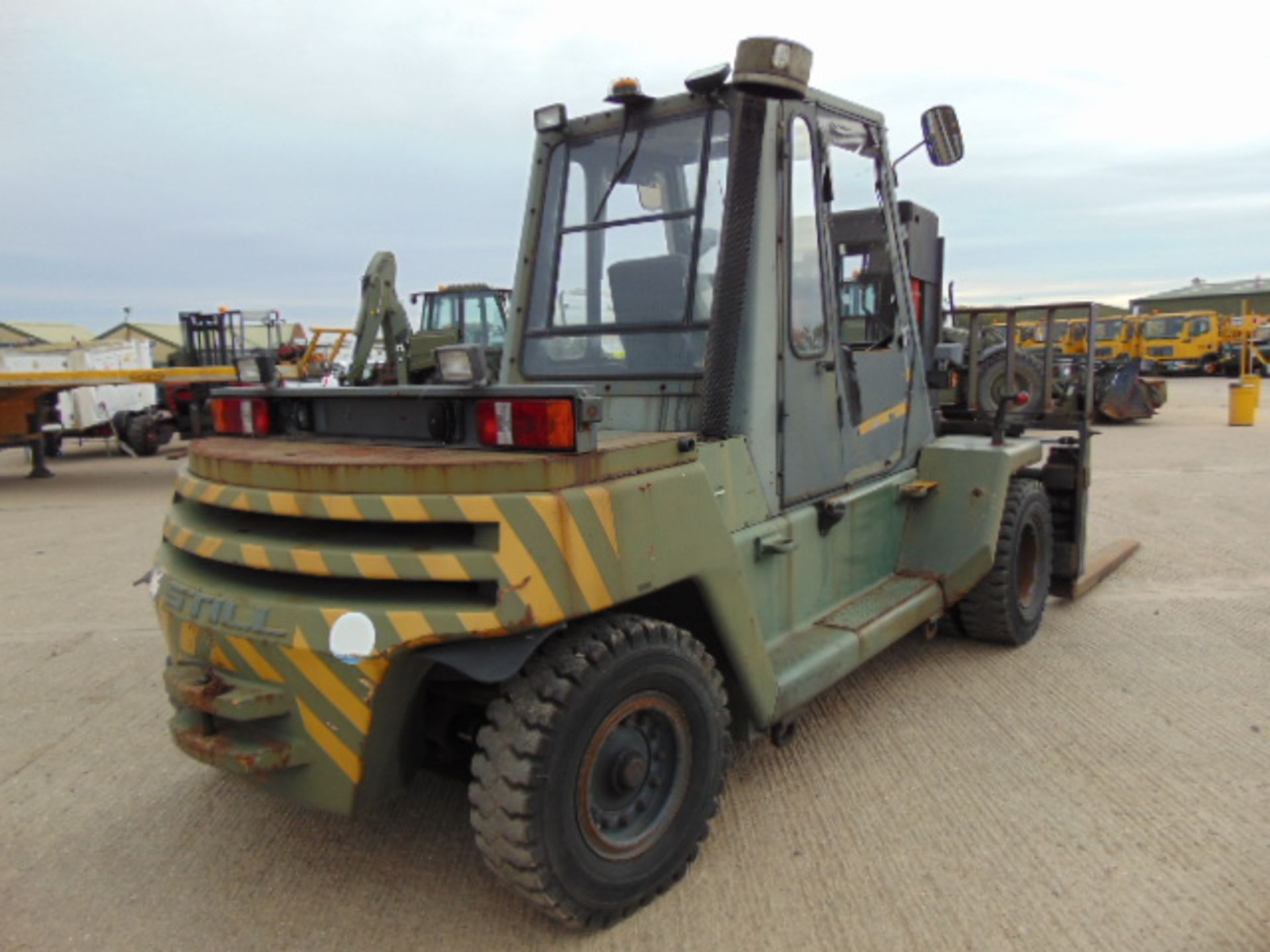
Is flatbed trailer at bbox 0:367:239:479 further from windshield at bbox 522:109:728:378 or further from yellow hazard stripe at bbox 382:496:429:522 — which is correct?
yellow hazard stripe at bbox 382:496:429:522

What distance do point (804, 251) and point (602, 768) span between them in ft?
6.54

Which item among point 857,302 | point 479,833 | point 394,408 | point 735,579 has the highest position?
point 857,302

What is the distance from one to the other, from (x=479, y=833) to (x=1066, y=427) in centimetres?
406

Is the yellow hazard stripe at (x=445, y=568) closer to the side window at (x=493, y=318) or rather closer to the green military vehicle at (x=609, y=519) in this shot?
the green military vehicle at (x=609, y=519)

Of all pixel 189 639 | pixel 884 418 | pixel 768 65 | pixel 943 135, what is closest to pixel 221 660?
pixel 189 639

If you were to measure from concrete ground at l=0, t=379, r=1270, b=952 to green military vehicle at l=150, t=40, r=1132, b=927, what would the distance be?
35cm

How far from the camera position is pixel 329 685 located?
7.74 ft

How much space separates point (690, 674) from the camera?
270 cm

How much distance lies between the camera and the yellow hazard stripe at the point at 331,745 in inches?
94.6

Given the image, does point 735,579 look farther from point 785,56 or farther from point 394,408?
point 785,56

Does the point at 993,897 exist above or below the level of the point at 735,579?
below

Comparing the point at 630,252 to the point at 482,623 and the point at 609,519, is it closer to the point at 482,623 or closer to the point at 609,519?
the point at 609,519

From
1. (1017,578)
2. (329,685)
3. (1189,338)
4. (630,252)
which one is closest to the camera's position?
(329,685)

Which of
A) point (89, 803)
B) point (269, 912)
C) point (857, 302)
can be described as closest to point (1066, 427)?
point (857, 302)
